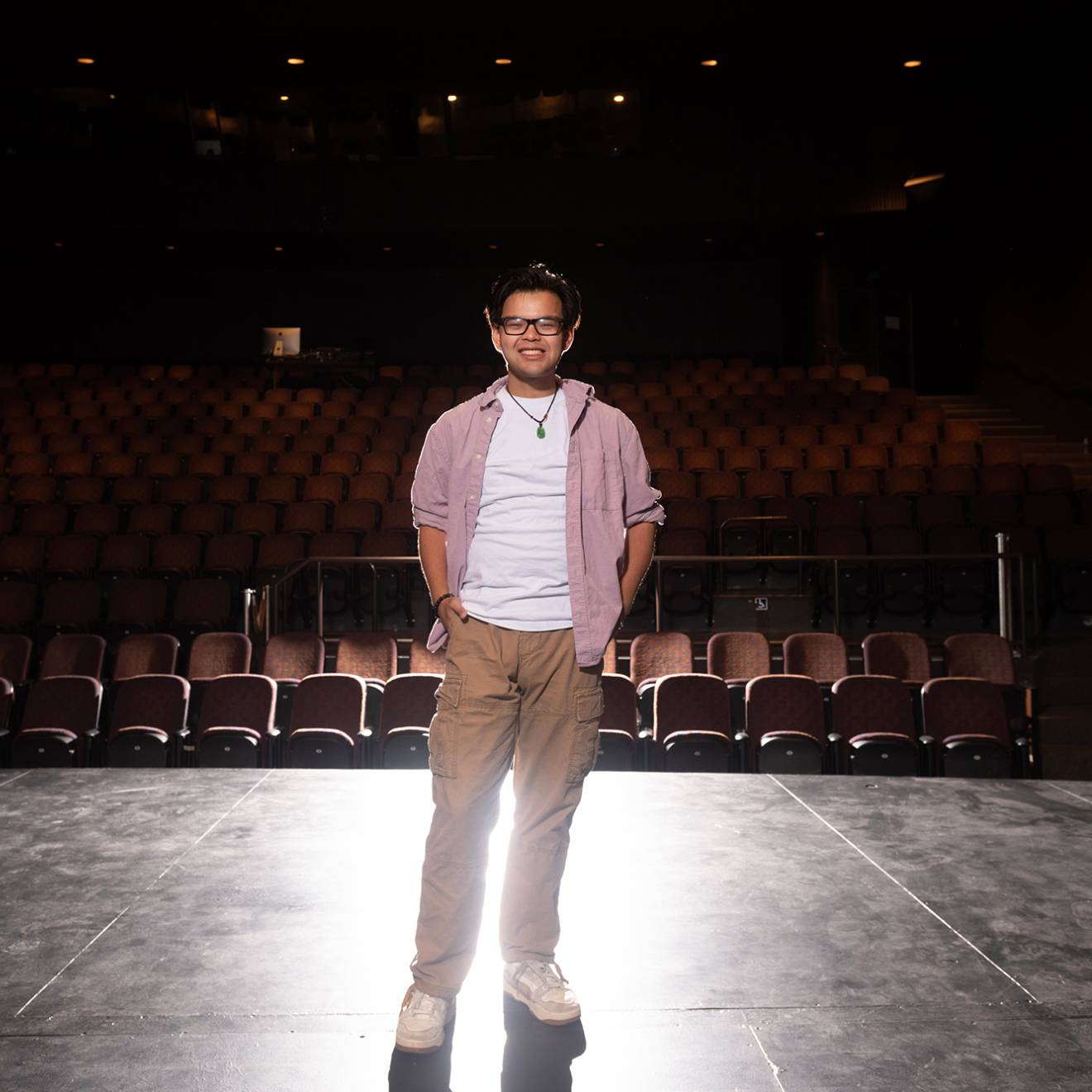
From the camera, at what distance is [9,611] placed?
17.7ft

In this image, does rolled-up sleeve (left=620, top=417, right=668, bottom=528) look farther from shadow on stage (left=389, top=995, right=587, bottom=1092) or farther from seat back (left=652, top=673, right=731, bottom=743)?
seat back (left=652, top=673, right=731, bottom=743)

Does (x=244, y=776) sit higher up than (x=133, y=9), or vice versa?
(x=133, y=9)

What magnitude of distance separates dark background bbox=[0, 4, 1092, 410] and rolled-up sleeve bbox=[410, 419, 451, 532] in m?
7.13

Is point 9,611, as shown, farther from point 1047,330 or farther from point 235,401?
point 1047,330

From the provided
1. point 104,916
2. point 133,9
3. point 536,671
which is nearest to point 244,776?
point 104,916

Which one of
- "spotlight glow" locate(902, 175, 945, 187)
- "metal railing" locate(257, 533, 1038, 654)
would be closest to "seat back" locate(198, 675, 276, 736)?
"metal railing" locate(257, 533, 1038, 654)

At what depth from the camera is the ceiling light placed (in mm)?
9453

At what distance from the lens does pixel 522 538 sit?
159 cm

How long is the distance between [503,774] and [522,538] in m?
0.34

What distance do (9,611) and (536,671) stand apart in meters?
4.63

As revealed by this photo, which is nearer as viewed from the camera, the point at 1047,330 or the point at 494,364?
the point at 1047,330

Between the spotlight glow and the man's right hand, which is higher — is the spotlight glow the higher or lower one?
the higher one

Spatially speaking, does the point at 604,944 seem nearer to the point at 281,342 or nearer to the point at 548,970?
the point at 548,970

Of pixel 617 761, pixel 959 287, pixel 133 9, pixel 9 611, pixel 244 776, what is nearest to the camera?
pixel 244 776
